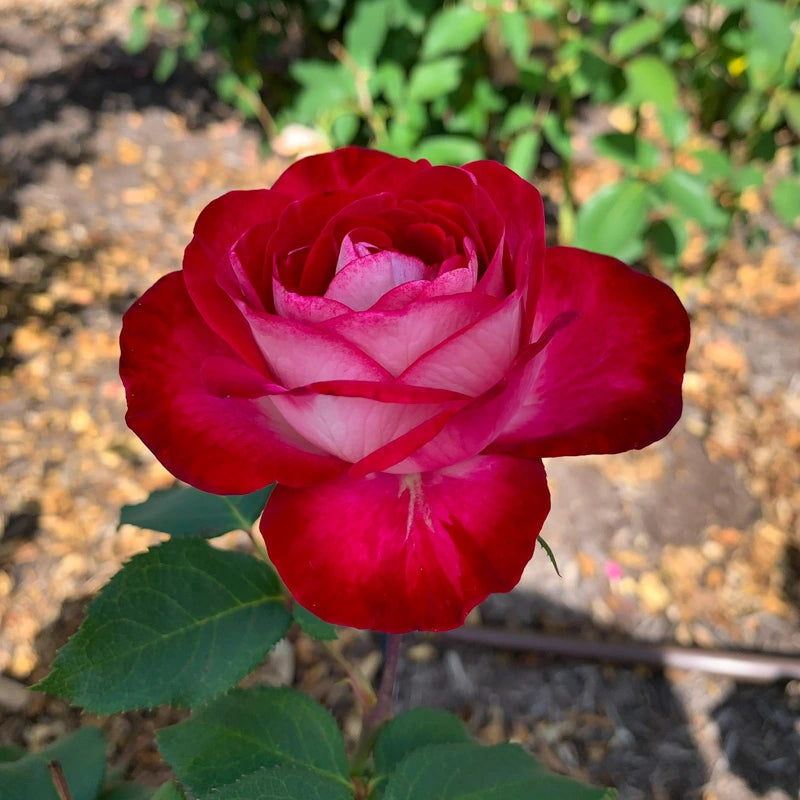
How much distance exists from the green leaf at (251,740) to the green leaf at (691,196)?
1.20 metres

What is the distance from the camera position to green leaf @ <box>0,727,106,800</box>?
0.59 metres

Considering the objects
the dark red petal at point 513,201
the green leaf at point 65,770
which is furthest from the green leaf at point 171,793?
the dark red petal at point 513,201

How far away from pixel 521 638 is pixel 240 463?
40.0 inches

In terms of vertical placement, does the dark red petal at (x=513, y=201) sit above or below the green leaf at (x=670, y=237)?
above

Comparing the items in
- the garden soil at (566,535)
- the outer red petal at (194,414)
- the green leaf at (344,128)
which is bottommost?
the garden soil at (566,535)

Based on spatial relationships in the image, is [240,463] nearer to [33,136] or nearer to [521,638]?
[521,638]

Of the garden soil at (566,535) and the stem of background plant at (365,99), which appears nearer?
the garden soil at (566,535)

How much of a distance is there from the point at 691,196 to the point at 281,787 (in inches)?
51.6

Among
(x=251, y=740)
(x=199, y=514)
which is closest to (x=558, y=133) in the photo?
(x=199, y=514)

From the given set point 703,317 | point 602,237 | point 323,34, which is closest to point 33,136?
point 323,34

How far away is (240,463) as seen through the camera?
14.2 inches

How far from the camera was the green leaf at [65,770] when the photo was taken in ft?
1.95

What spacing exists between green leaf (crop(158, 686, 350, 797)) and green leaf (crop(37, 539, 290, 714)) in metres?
0.07

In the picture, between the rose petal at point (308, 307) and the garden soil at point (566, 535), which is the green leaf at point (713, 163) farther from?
the rose petal at point (308, 307)
